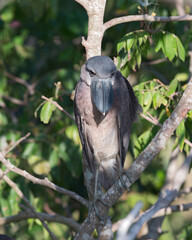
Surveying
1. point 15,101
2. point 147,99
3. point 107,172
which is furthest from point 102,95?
point 15,101

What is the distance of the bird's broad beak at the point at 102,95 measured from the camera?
3371 mm

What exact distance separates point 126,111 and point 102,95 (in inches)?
15.4

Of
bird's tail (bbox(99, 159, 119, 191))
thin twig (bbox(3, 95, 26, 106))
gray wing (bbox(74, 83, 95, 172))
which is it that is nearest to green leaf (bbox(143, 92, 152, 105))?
gray wing (bbox(74, 83, 95, 172))

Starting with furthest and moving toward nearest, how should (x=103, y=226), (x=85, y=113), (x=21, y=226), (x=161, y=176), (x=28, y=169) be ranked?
1. (x=161, y=176)
2. (x=21, y=226)
3. (x=28, y=169)
4. (x=85, y=113)
5. (x=103, y=226)

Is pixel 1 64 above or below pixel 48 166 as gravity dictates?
above

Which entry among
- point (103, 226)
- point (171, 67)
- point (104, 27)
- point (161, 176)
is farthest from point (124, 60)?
point (161, 176)

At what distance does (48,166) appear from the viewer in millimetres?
4367

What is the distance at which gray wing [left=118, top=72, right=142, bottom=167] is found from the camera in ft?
11.9

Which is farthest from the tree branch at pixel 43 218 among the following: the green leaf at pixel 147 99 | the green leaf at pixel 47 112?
the green leaf at pixel 147 99

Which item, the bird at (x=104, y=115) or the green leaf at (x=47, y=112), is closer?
the bird at (x=104, y=115)

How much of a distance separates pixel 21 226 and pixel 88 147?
186 cm

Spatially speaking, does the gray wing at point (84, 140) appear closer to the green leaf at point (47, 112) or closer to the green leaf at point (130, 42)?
the green leaf at point (47, 112)

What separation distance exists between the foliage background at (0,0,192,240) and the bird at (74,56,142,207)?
0.67 feet

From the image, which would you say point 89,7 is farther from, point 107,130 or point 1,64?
point 1,64
